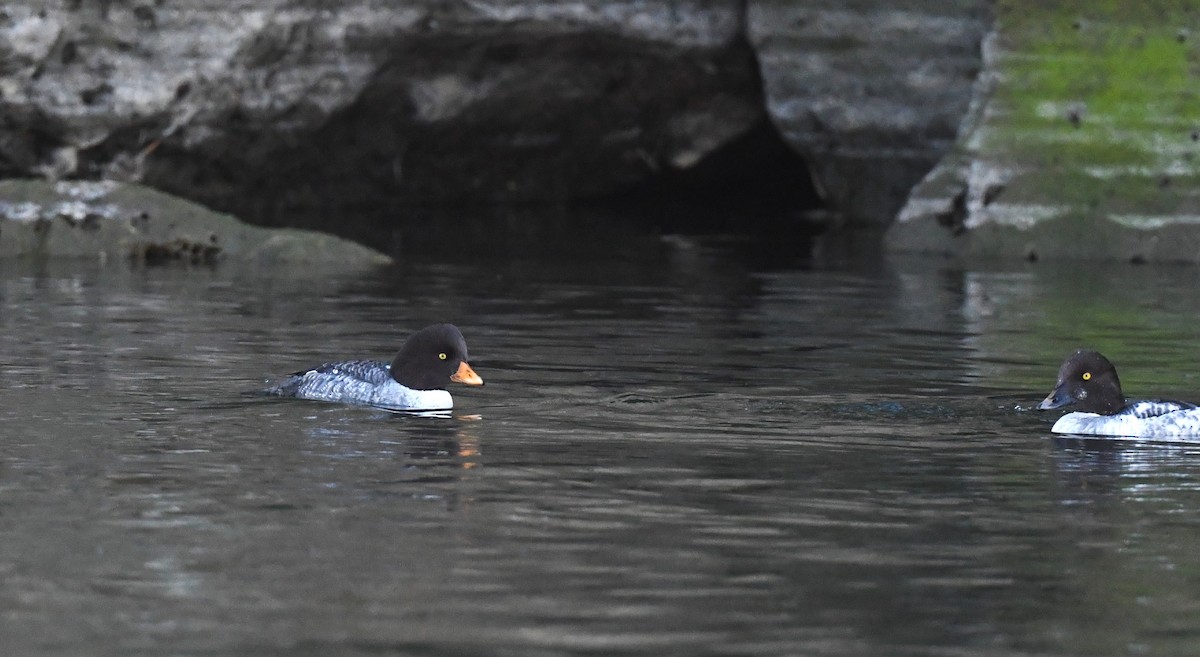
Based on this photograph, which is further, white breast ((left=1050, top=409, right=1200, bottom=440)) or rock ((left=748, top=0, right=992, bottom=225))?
rock ((left=748, top=0, right=992, bottom=225))

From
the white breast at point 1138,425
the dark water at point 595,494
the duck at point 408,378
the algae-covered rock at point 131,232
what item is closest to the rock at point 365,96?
the algae-covered rock at point 131,232

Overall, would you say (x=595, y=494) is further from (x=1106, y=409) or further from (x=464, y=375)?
(x=1106, y=409)

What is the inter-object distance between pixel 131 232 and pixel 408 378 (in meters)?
10.9

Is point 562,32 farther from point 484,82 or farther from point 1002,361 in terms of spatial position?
point 1002,361

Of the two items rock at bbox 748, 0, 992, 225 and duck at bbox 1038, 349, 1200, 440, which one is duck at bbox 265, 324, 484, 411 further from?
rock at bbox 748, 0, 992, 225

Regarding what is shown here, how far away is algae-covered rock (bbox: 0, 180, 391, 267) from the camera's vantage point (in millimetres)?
22875

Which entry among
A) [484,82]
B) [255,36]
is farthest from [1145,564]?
[484,82]

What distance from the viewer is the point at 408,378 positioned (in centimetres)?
1282

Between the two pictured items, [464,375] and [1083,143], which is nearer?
[464,375]

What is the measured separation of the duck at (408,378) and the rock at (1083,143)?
12617mm

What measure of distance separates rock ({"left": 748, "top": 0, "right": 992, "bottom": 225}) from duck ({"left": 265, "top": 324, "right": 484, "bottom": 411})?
50.8 feet

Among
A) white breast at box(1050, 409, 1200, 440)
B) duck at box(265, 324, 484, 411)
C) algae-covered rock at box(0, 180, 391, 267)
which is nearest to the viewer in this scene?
white breast at box(1050, 409, 1200, 440)

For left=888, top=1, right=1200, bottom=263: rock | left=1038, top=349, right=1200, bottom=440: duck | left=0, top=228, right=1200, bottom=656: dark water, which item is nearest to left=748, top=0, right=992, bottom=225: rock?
left=888, top=1, right=1200, bottom=263: rock

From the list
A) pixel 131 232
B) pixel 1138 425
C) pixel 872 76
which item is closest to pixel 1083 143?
pixel 872 76
